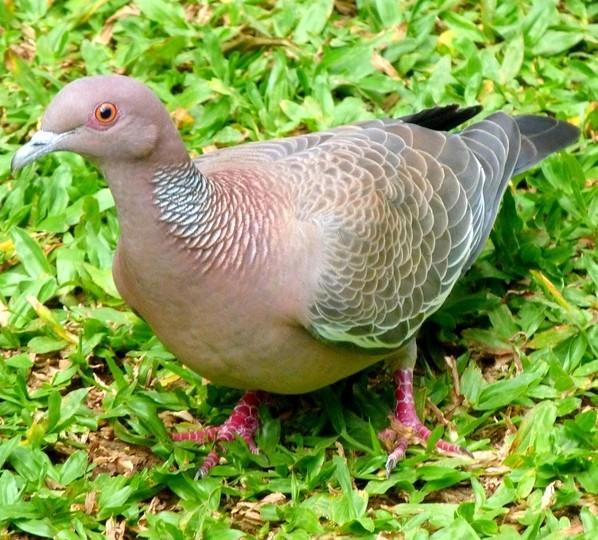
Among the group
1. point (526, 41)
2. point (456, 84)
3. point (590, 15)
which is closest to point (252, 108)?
point (456, 84)

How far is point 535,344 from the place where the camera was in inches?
232

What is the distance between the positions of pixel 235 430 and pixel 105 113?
163cm

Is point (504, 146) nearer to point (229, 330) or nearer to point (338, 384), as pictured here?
point (338, 384)

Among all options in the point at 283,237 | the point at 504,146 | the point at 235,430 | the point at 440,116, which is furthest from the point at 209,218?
the point at 504,146

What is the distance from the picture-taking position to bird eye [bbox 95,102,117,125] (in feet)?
15.1

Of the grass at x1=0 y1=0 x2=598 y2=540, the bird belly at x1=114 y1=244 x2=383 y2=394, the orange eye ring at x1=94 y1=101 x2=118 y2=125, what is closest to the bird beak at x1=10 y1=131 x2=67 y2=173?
the orange eye ring at x1=94 y1=101 x2=118 y2=125

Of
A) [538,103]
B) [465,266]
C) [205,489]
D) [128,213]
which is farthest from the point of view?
[538,103]

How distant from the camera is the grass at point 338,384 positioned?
512cm

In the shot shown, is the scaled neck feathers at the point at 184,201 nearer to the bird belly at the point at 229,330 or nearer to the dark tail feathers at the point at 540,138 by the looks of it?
the bird belly at the point at 229,330

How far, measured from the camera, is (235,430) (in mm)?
5578

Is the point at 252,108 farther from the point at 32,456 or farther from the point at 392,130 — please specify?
the point at 32,456

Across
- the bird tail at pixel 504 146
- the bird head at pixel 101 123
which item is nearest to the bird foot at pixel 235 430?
the bird tail at pixel 504 146

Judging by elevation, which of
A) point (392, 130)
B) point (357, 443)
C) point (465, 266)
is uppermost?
point (392, 130)

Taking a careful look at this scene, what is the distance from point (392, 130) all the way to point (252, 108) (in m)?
1.38
